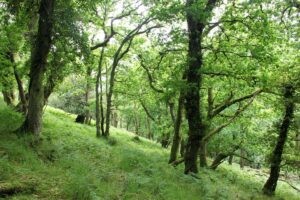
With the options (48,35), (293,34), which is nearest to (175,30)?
(48,35)

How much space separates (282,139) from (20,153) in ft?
46.5

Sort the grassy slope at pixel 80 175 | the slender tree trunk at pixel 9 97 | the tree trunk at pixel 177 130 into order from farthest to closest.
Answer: the slender tree trunk at pixel 9 97, the tree trunk at pixel 177 130, the grassy slope at pixel 80 175

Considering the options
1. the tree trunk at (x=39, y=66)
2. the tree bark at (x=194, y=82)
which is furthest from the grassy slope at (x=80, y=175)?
the tree bark at (x=194, y=82)

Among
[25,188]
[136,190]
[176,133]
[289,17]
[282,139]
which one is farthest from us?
[282,139]

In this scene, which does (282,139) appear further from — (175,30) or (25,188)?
(25,188)

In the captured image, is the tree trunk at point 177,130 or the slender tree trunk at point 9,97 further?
the slender tree trunk at point 9,97

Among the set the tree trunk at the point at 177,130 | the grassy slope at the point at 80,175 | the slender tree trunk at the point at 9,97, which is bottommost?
the grassy slope at the point at 80,175

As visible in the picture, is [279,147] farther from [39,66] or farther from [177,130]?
[39,66]

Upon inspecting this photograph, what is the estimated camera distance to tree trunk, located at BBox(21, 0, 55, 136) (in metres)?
Answer: 13.7

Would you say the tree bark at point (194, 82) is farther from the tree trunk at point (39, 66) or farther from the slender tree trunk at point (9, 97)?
the slender tree trunk at point (9, 97)

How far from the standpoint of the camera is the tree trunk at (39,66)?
1370 cm

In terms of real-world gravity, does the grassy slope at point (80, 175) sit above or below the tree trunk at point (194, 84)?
below

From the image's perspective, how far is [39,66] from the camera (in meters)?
13.8

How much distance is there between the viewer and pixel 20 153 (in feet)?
36.7
